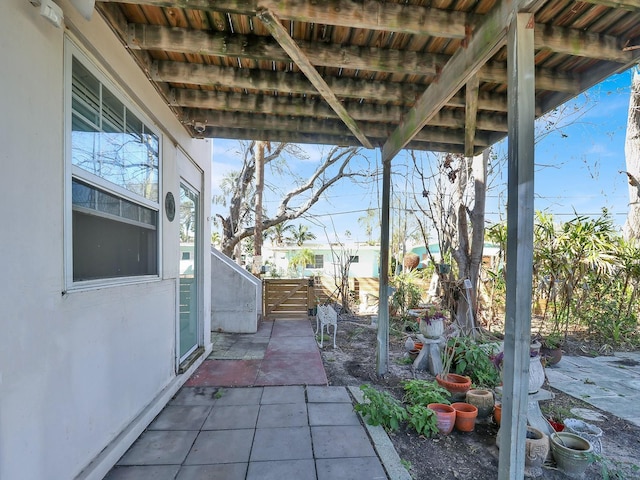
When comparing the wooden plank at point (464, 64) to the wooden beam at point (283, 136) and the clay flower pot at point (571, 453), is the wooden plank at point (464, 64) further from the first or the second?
the clay flower pot at point (571, 453)

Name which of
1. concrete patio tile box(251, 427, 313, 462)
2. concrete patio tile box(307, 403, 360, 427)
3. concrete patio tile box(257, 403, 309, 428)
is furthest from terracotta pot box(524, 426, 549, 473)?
concrete patio tile box(257, 403, 309, 428)

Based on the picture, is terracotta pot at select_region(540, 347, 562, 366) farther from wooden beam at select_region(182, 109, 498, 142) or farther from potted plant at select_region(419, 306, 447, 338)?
wooden beam at select_region(182, 109, 498, 142)

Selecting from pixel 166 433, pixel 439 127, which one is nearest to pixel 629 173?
pixel 439 127

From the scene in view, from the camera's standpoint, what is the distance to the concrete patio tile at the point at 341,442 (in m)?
2.15

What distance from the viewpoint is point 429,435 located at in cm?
239

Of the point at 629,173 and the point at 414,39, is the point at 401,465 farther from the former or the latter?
the point at 629,173

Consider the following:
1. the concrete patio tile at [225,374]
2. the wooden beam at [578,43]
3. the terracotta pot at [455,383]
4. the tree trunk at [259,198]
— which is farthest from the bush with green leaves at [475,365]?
the tree trunk at [259,198]

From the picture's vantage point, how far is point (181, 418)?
8.46 feet

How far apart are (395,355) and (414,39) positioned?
3867 millimetres

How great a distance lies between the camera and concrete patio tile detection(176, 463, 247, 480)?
1896 millimetres

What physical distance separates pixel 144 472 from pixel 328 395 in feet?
5.34

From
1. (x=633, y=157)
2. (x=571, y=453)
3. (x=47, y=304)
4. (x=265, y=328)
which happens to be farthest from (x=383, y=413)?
(x=633, y=157)

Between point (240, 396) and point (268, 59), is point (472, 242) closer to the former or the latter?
point (240, 396)

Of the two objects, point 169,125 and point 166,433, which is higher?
point 169,125
